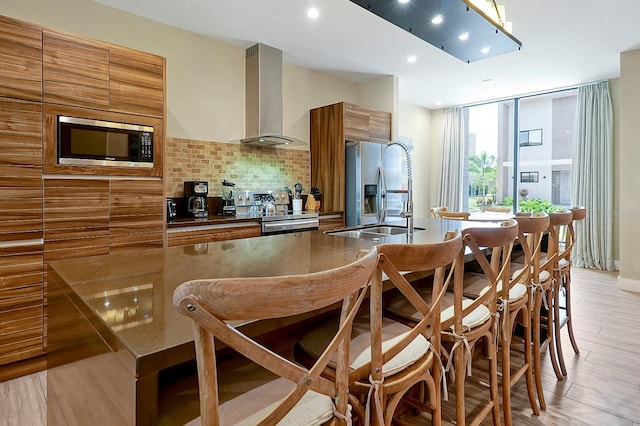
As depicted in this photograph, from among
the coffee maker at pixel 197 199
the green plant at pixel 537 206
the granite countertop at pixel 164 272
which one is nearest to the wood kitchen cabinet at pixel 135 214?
the coffee maker at pixel 197 199

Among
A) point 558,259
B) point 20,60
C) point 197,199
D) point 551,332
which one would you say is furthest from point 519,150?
point 20,60

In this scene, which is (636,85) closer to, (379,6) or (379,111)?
(379,111)

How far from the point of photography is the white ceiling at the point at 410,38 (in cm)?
324

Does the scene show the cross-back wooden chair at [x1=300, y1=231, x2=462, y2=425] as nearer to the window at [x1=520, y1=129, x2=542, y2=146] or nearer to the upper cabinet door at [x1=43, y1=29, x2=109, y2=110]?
the upper cabinet door at [x1=43, y1=29, x2=109, y2=110]

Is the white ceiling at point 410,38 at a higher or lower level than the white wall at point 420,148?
higher

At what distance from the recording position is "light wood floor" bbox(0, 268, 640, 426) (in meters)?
1.88

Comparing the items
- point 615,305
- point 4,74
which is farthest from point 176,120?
point 615,305

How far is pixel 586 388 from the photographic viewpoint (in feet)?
7.04

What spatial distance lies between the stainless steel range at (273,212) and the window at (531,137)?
14.1 feet

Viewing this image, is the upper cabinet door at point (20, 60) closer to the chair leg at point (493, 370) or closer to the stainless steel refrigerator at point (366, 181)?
the chair leg at point (493, 370)

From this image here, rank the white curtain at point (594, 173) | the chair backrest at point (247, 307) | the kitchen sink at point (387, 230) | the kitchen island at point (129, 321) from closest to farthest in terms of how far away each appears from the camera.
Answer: the chair backrest at point (247, 307) → the kitchen island at point (129, 321) → the kitchen sink at point (387, 230) → the white curtain at point (594, 173)

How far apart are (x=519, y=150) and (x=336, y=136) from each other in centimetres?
365

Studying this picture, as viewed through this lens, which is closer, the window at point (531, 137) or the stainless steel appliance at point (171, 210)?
the stainless steel appliance at point (171, 210)

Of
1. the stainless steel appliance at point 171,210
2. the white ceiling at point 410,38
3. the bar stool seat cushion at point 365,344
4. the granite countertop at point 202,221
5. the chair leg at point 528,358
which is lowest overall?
the chair leg at point 528,358
